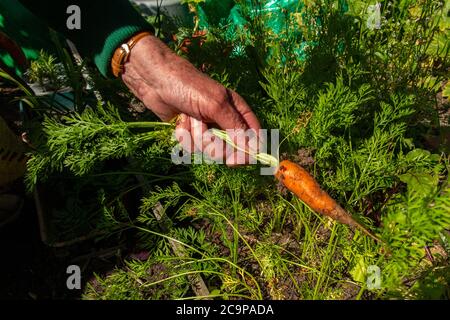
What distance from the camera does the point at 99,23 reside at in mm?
1564

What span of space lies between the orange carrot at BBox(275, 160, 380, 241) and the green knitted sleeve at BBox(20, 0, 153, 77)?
753 millimetres

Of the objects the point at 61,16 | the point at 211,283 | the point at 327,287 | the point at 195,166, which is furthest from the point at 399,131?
the point at 61,16

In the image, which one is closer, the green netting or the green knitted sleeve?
the green knitted sleeve

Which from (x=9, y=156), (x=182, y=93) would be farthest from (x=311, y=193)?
(x=9, y=156)

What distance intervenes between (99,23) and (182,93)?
0.46 meters

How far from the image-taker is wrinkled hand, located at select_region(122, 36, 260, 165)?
4.51ft

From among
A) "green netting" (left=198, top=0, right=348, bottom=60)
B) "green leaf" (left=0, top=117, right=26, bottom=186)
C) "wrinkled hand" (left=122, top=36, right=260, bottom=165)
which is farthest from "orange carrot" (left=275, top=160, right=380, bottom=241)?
"green leaf" (left=0, top=117, right=26, bottom=186)

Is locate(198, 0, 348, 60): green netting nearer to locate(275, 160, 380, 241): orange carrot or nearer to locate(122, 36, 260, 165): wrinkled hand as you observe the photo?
locate(122, 36, 260, 165): wrinkled hand

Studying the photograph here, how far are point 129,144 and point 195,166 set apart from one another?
0.28 metres

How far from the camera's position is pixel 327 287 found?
56.5 inches

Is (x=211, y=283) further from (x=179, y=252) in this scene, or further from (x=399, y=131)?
(x=399, y=131)

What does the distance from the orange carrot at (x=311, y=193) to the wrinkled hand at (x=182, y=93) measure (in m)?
0.19

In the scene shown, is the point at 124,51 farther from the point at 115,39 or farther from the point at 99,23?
the point at 99,23
